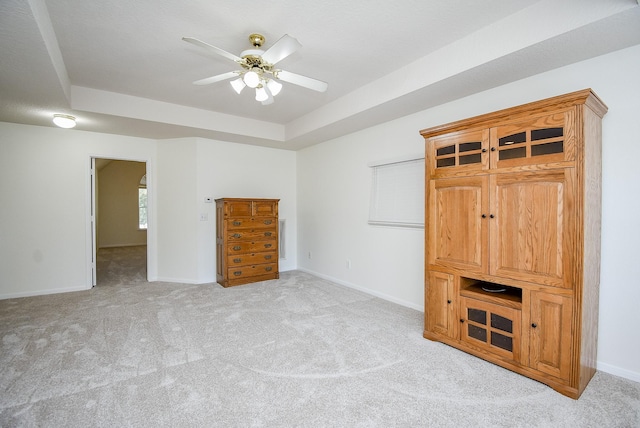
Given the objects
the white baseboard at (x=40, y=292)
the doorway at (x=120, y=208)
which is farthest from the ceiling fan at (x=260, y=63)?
the doorway at (x=120, y=208)

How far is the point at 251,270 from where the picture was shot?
4816 mm

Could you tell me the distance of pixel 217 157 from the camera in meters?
5.05

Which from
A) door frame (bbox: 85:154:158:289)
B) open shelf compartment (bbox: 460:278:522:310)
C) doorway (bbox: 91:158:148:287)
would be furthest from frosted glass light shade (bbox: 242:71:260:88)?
doorway (bbox: 91:158:148:287)

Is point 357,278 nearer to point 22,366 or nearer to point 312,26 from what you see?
point 312,26

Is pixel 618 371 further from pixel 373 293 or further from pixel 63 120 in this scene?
pixel 63 120

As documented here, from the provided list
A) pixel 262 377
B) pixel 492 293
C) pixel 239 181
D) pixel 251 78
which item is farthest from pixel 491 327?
pixel 239 181

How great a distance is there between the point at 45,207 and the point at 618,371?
21.5 ft

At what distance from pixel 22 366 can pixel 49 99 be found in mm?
2626

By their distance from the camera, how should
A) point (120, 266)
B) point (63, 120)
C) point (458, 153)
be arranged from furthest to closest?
point (120, 266)
point (63, 120)
point (458, 153)

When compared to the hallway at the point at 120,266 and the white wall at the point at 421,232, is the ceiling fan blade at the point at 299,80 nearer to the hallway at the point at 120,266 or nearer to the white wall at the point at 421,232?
the white wall at the point at 421,232

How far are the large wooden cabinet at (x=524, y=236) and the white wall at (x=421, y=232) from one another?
5.6 inches

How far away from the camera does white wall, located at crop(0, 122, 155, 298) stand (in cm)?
406

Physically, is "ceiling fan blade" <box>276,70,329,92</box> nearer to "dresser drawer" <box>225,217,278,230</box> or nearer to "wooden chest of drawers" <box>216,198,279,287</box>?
"wooden chest of drawers" <box>216,198,279,287</box>

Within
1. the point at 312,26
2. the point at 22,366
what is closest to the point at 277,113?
the point at 312,26
